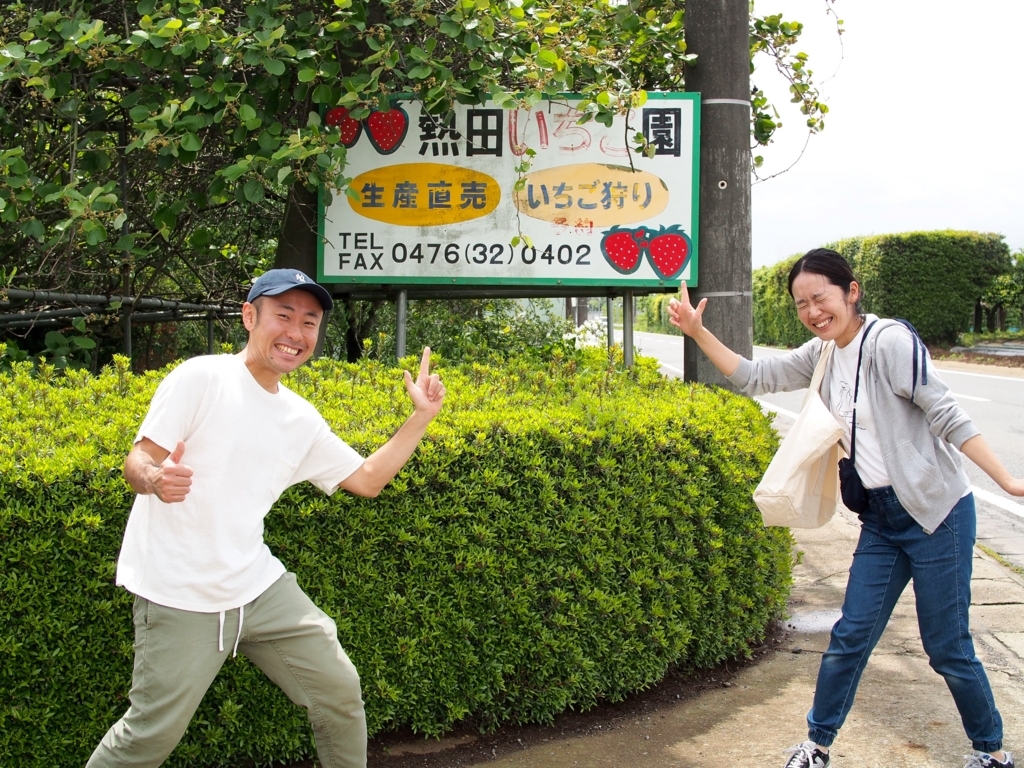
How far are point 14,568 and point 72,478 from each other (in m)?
0.30

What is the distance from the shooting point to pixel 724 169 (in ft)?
16.8

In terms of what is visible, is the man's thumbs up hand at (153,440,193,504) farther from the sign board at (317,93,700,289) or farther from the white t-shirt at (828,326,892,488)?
the sign board at (317,93,700,289)

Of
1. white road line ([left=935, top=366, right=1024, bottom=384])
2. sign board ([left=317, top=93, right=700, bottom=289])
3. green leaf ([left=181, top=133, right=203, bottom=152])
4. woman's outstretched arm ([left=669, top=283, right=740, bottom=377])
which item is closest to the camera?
woman's outstretched arm ([left=669, top=283, right=740, bottom=377])

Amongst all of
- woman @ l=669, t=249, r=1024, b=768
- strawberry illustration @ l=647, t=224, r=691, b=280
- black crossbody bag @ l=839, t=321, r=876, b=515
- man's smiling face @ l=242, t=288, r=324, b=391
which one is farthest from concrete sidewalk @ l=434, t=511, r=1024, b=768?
strawberry illustration @ l=647, t=224, r=691, b=280

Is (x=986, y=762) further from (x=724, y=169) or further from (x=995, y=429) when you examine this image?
(x=995, y=429)

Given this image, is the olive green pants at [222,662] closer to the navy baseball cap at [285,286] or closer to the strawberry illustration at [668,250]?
the navy baseball cap at [285,286]

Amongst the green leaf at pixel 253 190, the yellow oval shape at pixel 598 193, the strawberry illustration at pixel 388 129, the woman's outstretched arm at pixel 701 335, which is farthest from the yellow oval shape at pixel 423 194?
the woman's outstretched arm at pixel 701 335

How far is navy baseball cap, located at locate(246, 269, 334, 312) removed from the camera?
8.93 feet

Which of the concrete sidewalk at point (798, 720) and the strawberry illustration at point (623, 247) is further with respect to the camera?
the strawberry illustration at point (623, 247)

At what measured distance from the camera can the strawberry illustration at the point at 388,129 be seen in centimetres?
519

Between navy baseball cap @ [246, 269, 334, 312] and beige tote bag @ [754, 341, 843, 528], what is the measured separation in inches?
67.2

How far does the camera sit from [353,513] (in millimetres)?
3322

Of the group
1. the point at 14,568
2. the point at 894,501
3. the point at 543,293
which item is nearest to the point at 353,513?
the point at 14,568

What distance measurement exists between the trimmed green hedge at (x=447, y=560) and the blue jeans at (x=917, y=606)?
0.75m
